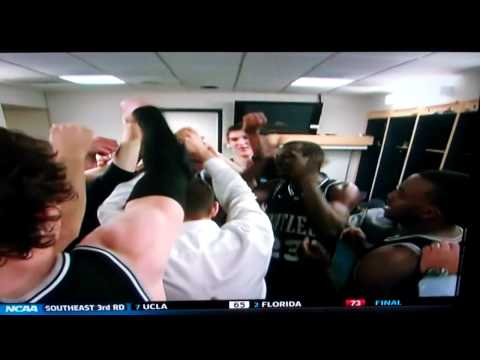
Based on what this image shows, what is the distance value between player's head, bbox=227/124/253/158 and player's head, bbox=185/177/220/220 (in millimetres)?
178

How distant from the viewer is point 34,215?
950mm

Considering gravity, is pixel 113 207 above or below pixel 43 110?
below

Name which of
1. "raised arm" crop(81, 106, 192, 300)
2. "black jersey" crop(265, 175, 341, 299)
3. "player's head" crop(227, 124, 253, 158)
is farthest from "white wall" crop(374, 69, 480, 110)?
"raised arm" crop(81, 106, 192, 300)

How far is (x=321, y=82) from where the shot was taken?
104 centimetres

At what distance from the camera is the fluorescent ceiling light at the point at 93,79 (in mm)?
1023

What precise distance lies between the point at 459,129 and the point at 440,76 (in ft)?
0.70

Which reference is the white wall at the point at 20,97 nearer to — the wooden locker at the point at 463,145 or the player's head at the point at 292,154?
the player's head at the point at 292,154

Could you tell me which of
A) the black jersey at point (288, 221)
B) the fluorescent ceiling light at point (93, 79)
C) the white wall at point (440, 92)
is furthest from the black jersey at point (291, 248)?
the fluorescent ceiling light at point (93, 79)

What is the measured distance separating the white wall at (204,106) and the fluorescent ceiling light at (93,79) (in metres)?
0.04

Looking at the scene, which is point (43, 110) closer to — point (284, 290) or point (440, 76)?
point (284, 290)

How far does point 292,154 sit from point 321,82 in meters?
0.28

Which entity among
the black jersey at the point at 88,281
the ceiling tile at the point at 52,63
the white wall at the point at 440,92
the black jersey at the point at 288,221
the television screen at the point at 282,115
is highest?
the ceiling tile at the point at 52,63
